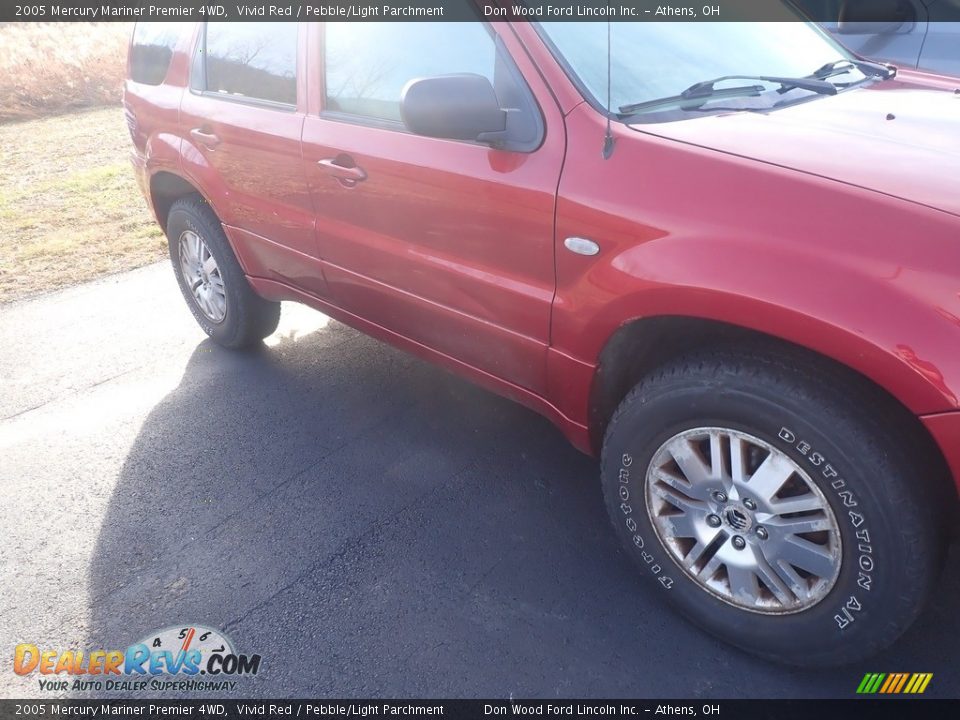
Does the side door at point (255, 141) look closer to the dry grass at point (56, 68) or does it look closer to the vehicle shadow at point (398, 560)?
the vehicle shadow at point (398, 560)

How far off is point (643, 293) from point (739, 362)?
0.97 ft

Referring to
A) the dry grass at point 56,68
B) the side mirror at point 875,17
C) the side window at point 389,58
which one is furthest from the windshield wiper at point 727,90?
the dry grass at point 56,68

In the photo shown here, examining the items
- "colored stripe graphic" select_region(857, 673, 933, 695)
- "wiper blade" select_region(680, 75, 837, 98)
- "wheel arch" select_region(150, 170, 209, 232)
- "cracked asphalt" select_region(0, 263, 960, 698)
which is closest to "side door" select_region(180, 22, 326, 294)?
"wheel arch" select_region(150, 170, 209, 232)

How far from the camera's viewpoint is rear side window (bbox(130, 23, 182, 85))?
3830 millimetres

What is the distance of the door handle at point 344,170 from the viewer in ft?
8.98

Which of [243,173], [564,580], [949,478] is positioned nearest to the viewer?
[949,478]

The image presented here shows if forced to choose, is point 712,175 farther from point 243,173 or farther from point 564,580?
point 243,173

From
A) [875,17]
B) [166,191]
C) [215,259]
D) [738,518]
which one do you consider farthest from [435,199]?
[875,17]

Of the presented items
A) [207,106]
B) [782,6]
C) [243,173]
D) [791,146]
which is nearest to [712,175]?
[791,146]

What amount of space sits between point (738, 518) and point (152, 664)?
175cm

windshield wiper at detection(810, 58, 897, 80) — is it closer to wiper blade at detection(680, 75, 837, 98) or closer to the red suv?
the red suv

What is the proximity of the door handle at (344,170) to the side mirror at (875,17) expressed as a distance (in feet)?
10.1

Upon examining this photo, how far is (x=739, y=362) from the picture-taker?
1.96 metres

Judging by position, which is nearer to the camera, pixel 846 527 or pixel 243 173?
pixel 846 527
